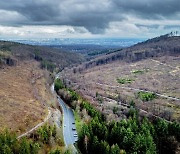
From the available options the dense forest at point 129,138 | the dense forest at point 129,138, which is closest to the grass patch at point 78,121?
the dense forest at point 129,138

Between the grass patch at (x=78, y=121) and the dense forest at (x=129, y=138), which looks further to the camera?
the grass patch at (x=78, y=121)

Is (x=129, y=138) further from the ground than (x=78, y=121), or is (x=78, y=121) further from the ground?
(x=129, y=138)

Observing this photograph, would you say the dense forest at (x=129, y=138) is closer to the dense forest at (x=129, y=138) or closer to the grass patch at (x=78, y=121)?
the dense forest at (x=129, y=138)

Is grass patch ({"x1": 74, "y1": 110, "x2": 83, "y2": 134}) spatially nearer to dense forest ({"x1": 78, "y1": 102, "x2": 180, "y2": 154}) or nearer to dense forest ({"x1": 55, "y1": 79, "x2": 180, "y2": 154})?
dense forest ({"x1": 55, "y1": 79, "x2": 180, "y2": 154})

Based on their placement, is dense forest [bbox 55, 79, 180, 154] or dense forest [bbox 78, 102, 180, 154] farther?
dense forest [bbox 78, 102, 180, 154]

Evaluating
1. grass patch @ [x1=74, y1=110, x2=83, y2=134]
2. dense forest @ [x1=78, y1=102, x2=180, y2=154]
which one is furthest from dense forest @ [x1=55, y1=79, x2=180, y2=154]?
grass patch @ [x1=74, y1=110, x2=83, y2=134]

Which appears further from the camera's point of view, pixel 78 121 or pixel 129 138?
pixel 78 121

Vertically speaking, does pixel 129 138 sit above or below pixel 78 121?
above

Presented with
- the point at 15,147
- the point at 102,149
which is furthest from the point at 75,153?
the point at 15,147

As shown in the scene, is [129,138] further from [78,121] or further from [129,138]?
[78,121]

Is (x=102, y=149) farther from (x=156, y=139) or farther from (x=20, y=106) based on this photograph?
(x=20, y=106)

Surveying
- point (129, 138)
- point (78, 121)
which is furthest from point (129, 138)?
point (78, 121)

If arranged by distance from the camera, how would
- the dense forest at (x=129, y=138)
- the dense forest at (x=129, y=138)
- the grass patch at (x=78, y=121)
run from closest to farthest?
the dense forest at (x=129, y=138) → the dense forest at (x=129, y=138) → the grass patch at (x=78, y=121)
